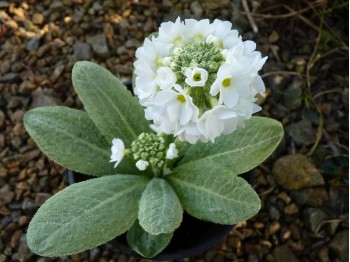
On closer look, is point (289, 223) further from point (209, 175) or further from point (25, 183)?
point (25, 183)

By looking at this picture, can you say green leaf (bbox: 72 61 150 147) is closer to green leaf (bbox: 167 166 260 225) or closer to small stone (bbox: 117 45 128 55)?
green leaf (bbox: 167 166 260 225)

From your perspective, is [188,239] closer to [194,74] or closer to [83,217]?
[83,217]

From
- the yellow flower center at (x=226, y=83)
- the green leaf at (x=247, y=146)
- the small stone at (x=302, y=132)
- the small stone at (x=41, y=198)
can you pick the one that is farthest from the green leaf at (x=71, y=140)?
the small stone at (x=302, y=132)

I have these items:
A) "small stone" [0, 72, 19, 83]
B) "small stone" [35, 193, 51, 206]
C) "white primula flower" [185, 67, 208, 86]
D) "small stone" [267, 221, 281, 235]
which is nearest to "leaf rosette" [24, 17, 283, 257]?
"white primula flower" [185, 67, 208, 86]

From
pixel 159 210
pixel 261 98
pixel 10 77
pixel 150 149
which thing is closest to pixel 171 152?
pixel 150 149

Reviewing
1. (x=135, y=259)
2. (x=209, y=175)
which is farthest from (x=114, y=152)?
(x=135, y=259)
